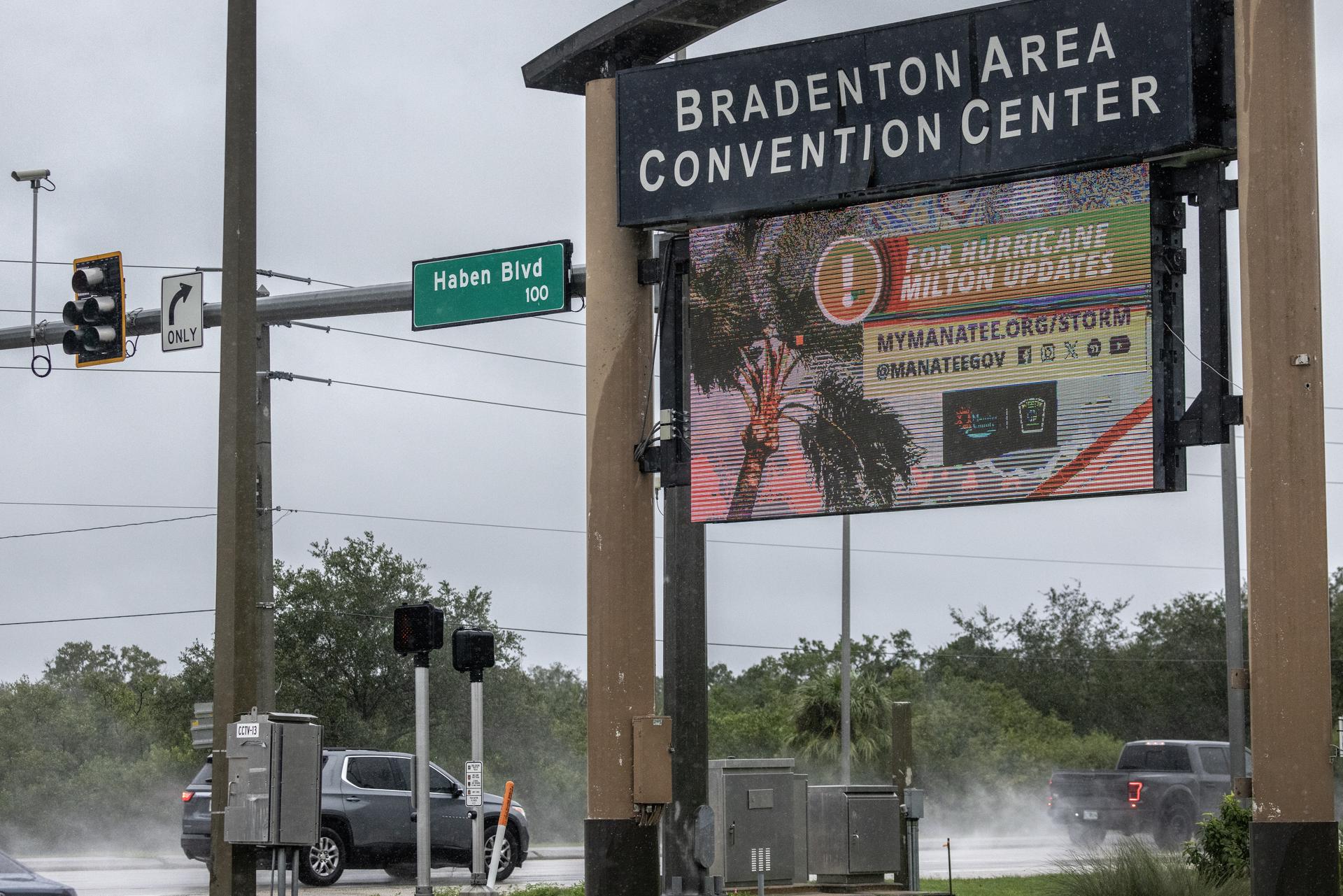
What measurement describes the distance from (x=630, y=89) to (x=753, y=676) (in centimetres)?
4904

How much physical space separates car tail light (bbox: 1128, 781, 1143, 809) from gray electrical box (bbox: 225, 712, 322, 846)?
1887 centimetres

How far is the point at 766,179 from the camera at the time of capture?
1441cm

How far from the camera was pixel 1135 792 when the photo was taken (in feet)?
99.7

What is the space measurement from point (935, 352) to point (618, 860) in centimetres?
478

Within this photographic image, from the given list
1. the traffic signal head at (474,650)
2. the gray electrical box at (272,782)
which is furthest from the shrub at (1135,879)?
the gray electrical box at (272,782)

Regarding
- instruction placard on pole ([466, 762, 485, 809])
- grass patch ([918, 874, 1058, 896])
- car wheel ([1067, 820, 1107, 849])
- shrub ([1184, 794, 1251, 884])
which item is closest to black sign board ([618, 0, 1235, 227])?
instruction placard on pole ([466, 762, 485, 809])

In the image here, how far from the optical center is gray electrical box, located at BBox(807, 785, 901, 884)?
20.5 meters

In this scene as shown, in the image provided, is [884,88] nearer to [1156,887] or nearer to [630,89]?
[630,89]

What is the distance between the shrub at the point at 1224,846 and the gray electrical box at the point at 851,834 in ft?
11.2

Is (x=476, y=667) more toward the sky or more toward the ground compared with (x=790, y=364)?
more toward the ground

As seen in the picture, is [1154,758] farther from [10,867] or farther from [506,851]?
[10,867]

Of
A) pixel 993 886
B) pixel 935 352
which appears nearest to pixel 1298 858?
pixel 935 352

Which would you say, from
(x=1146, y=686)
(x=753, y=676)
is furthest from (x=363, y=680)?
(x=1146, y=686)

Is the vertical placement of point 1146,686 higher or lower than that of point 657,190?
lower
